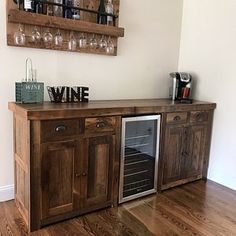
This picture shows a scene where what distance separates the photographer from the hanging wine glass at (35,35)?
233 cm

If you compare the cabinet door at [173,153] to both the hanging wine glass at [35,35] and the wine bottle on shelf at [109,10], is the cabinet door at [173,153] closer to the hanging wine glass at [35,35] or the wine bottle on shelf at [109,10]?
the wine bottle on shelf at [109,10]

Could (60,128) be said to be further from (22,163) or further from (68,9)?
(68,9)

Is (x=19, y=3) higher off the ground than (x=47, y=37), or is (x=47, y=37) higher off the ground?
(x=19, y=3)

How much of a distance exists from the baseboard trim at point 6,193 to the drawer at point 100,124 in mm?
974

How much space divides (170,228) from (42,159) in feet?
3.81

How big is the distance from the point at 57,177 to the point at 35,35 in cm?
126

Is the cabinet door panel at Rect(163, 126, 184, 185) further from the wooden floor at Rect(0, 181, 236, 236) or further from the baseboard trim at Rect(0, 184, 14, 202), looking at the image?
the baseboard trim at Rect(0, 184, 14, 202)

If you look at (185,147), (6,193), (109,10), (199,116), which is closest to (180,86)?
(199,116)

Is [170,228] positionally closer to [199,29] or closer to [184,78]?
[184,78]

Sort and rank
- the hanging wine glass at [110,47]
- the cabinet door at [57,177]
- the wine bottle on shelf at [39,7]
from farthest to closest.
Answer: the hanging wine glass at [110,47] → the wine bottle on shelf at [39,7] → the cabinet door at [57,177]

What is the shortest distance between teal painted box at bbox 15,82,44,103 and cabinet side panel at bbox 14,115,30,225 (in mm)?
165

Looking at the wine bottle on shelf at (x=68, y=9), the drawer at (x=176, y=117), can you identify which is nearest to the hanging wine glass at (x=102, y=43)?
the wine bottle on shelf at (x=68, y=9)

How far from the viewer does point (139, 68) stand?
311 centimetres

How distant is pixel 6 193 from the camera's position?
2424 millimetres
